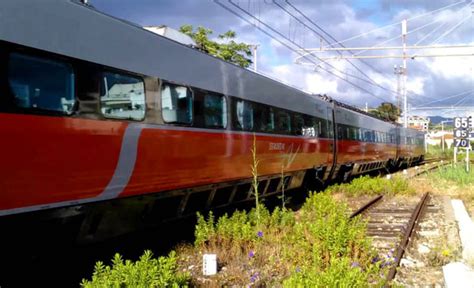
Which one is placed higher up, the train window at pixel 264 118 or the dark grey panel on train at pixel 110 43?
the dark grey panel on train at pixel 110 43

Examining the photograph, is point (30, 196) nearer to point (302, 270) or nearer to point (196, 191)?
point (302, 270)

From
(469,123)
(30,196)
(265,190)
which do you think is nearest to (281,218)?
(265,190)

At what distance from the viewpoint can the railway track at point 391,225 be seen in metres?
7.20

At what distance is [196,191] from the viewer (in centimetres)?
792

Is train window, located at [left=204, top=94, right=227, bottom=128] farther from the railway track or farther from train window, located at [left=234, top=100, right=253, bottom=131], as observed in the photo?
the railway track

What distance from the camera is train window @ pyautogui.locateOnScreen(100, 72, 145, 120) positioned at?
18.9ft

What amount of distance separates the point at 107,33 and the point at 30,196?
2185mm

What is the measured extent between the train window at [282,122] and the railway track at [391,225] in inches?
95.7

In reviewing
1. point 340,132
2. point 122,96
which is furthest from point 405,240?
point 340,132

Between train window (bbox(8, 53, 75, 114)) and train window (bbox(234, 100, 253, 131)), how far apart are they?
4.25 metres

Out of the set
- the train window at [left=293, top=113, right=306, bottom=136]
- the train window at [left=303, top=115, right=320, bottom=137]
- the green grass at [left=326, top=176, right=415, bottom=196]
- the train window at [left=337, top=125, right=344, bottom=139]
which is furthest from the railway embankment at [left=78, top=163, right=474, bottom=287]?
the train window at [left=337, top=125, right=344, bottom=139]

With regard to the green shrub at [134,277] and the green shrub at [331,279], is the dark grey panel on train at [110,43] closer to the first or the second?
the green shrub at [134,277]

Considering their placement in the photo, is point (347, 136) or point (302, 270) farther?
point (347, 136)

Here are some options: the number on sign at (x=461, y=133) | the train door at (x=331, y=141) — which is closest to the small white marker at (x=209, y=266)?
the train door at (x=331, y=141)
